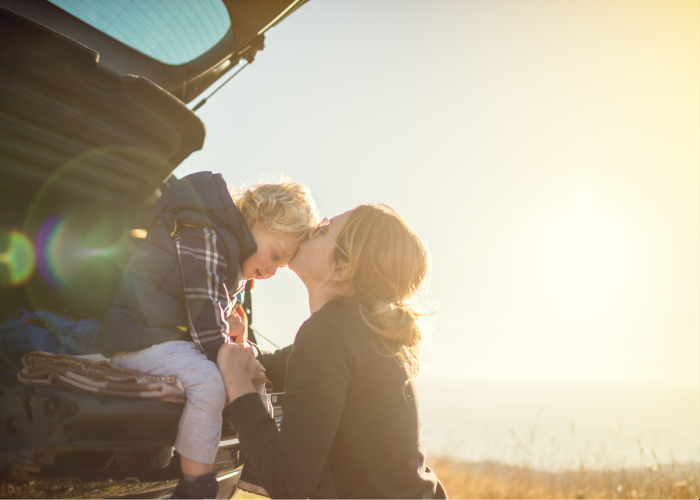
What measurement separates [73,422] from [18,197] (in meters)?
1.55

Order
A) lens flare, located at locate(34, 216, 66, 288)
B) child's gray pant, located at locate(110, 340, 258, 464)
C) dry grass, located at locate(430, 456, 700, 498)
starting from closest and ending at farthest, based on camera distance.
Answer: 1. child's gray pant, located at locate(110, 340, 258, 464)
2. lens flare, located at locate(34, 216, 66, 288)
3. dry grass, located at locate(430, 456, 700, 498)

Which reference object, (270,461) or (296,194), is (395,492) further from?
(296,194)

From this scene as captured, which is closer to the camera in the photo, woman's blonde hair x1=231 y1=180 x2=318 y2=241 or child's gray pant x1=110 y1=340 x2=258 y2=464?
child's gray pant x1=110 y1=340 x2=258 y2=464

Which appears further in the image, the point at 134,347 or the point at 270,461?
the point at 134,347

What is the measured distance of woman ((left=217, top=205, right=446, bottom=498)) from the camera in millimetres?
1422

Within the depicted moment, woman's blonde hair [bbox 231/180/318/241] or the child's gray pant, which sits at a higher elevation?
woman's blonde hair [bbox 231/180/318/241]

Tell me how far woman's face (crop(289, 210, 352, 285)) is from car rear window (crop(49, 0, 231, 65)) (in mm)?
1642

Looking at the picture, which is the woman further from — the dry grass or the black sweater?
the dry grass

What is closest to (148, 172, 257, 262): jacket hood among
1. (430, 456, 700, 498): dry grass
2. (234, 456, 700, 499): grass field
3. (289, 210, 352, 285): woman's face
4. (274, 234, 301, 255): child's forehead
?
(274, 234, 301, 255): child's forehead

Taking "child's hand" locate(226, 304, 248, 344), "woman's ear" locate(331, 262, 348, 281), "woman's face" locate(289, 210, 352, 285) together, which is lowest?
"child's hand" locate(226, 304, 248, 344)

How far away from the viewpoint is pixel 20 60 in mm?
1724

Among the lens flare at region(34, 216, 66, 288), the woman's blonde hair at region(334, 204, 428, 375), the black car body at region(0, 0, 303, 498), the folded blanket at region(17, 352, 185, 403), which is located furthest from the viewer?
the lens flare at region(34, 216, 66, 288)

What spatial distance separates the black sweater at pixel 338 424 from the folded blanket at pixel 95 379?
0.25 m

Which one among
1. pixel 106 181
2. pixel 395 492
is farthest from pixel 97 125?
pixel 395 492
